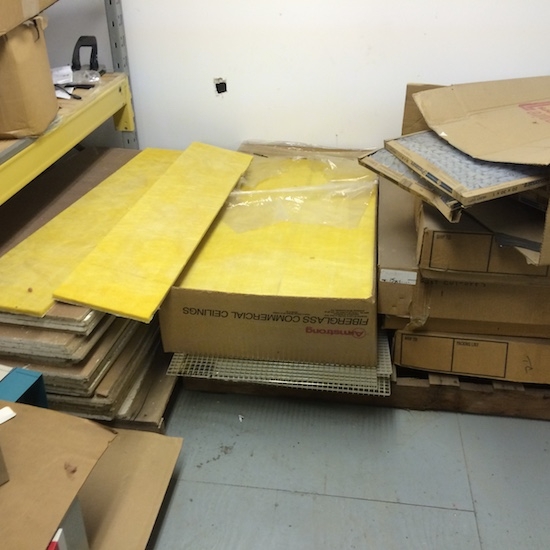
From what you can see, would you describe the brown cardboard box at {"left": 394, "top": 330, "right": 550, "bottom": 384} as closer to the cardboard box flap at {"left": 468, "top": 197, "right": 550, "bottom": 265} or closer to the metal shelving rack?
the cardboard box flap at {"left": 468, "top": 197, "right": 550, "bottom": 265}

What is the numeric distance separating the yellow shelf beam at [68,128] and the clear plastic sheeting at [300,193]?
1.63ft

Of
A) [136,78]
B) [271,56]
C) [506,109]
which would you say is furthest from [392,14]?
[136,78]

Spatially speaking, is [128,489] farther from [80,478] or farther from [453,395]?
[453,395]

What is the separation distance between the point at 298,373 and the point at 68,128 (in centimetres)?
95

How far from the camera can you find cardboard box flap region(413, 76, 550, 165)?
4.15ft

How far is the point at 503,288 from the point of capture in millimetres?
1472

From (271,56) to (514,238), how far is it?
44.9 inches

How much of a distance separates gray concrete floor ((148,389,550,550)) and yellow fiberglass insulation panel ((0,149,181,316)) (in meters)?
0.54

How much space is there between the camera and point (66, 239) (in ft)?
5.31

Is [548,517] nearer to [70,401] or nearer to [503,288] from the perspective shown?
[503,288]

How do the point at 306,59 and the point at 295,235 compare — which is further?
the point at 306,59

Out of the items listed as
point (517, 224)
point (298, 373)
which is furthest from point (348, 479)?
point (517, 224)

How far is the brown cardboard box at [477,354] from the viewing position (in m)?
1.57

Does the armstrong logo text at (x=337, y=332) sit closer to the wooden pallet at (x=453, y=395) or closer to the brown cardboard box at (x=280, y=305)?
the brown cardboard box at (x=280, y=305)
